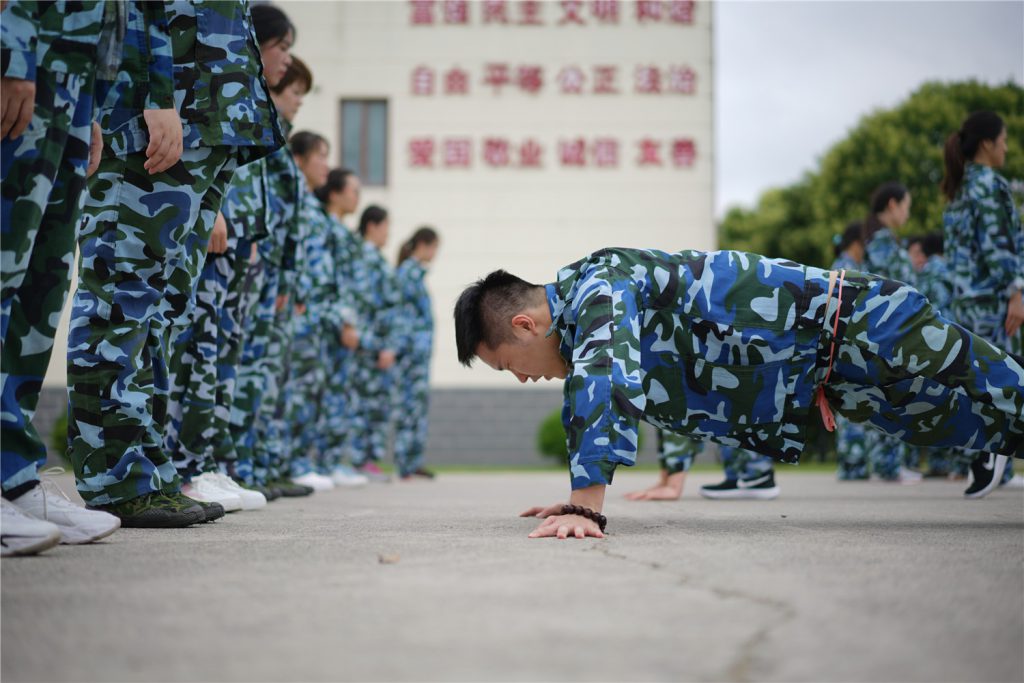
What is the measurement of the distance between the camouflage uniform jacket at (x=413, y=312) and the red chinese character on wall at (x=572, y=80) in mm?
7176

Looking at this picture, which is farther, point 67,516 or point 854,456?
point 854,456

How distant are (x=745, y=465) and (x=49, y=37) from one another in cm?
402

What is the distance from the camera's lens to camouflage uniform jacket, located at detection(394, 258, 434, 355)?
801 cm

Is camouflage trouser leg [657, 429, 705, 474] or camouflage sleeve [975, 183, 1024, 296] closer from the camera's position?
camouflage trouser leg [657, 429, 705, 474]

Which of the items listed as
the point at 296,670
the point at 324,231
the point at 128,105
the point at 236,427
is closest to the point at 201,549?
the point at 296,670

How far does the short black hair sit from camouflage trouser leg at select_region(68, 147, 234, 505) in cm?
87

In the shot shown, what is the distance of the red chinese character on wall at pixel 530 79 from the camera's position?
14.7m

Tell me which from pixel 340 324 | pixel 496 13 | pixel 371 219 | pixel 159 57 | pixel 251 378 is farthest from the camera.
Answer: pixel 496 13

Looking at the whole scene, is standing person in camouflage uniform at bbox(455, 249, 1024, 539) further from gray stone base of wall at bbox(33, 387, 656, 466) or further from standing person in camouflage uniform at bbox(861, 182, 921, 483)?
gray stone base of wall at bbox(33, 387, 656, 466)

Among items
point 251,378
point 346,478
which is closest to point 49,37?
point 251,378

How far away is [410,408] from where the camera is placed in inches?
318

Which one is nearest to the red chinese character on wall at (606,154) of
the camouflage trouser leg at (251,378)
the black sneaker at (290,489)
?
the black sneaker at (290,489)

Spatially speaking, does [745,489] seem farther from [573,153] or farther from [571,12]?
[571,12]

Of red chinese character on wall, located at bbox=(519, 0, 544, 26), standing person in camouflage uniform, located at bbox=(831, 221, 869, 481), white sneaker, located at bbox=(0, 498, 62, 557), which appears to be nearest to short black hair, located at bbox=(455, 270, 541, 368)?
white sneaker, located at bbox=(0, 498, 62, 557)
